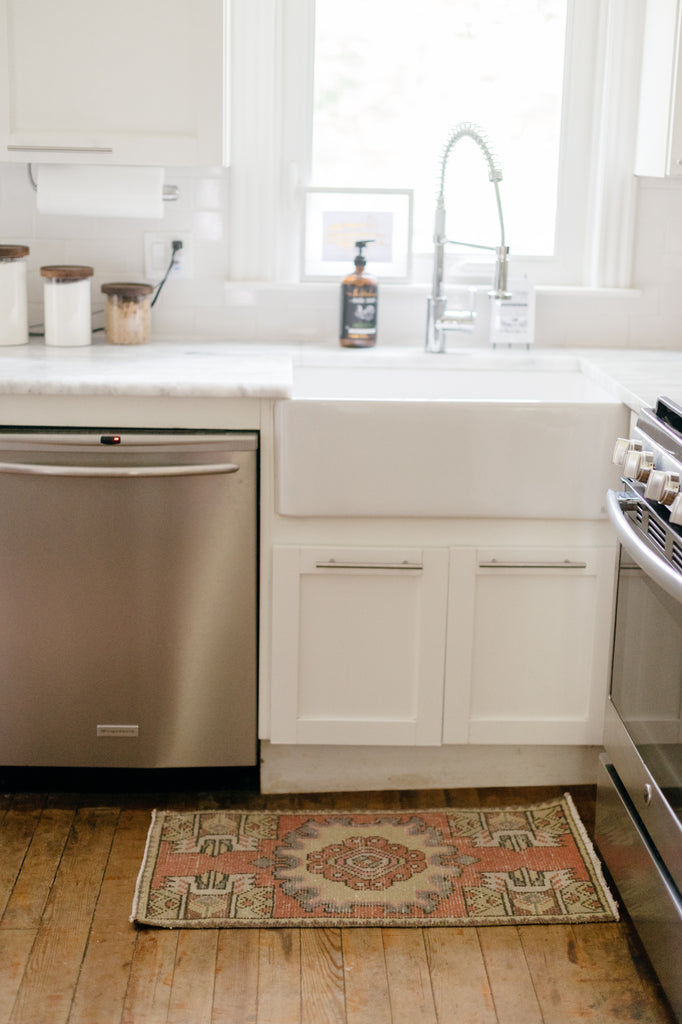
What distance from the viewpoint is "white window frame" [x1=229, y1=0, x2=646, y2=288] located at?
2.92 m

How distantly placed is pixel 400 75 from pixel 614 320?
840 millimetres

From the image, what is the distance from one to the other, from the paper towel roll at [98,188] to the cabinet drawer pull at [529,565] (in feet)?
3.90

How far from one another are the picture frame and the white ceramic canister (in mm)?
593

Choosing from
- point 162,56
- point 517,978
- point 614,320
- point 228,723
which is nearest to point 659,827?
point 517,978

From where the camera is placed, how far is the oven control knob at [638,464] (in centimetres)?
190

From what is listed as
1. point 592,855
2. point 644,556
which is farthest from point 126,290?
point 592,855

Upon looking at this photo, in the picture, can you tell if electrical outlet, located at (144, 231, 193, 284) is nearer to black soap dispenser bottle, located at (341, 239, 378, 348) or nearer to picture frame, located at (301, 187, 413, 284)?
picture frame, located at (301, 187, 413, 284)

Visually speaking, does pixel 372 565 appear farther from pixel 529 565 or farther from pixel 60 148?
pixel 60 148

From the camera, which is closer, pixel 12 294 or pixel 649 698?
pixel 649 698

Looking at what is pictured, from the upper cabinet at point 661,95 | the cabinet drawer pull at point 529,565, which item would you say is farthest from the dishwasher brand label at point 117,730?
the upper cabinet at point 661,95

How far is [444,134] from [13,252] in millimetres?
1128

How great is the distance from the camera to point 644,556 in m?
1.83

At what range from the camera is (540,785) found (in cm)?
272

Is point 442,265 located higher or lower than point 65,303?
higher
